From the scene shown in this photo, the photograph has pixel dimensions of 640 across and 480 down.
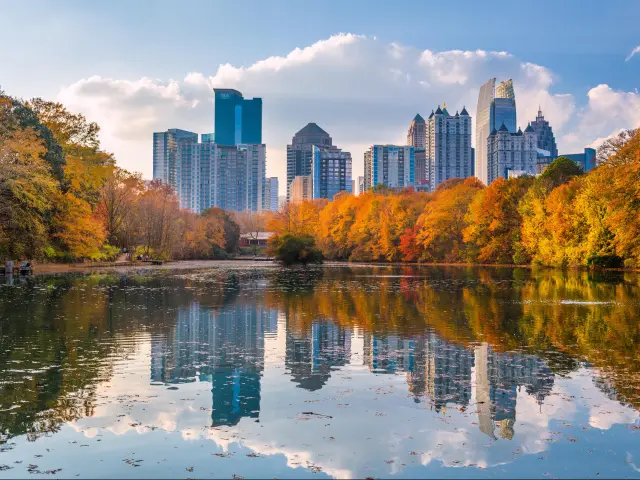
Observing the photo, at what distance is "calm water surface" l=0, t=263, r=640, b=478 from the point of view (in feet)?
26.8

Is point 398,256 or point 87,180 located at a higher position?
point 87,180

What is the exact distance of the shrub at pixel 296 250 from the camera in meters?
82.6

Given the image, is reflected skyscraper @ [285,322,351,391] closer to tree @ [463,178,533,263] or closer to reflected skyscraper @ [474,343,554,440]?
reflected skyscraper @ [474,343,554,440]

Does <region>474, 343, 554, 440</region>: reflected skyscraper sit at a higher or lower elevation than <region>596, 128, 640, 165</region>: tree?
lower

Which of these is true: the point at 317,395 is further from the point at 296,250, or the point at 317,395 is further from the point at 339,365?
the point at 296,250

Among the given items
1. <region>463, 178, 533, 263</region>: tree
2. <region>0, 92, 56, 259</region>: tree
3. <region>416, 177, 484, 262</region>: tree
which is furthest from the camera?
<region>416, 177, 484, 262</region>: tree

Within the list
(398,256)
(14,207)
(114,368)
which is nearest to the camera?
(114,368)

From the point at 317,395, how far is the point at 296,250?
7196 cm

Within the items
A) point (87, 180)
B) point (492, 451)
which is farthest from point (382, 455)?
point (87, 180)

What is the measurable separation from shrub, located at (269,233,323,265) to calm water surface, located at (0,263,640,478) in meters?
59.3

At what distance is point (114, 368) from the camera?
44.0 ft

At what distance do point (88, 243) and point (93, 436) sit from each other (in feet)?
176

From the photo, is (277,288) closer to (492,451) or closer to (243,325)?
(243,325)

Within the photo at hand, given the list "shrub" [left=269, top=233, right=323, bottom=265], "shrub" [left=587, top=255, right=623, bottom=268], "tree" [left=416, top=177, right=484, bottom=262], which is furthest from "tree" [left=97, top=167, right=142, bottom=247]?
"shrub" [left=587, top=255, right=623, bottom=268]
